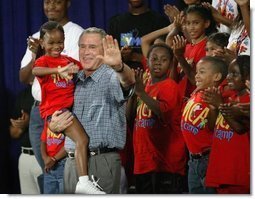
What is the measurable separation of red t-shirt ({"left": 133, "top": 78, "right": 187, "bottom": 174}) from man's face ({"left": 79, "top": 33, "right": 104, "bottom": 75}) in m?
0.23

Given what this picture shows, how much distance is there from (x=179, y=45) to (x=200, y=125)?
0.33 meters

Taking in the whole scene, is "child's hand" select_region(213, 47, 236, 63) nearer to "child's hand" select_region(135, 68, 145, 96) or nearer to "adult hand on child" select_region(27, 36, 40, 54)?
"child's hand" select_region(135, 68, 145, 96)

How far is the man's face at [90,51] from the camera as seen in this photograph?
2.71m

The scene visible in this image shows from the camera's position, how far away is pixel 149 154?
275 centimetres

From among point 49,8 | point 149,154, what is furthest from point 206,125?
point 49,8

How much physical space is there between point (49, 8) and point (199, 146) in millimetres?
823

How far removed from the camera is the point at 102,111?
270cm

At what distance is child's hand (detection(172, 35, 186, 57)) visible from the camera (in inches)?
107

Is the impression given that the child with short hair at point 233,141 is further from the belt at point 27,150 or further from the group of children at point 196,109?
the belt at point 27,150

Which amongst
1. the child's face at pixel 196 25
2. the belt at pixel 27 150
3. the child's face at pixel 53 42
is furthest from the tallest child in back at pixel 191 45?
the belt at pixel 27 150

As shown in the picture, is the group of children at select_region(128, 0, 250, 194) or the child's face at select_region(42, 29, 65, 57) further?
the child's face at select_region(42, 29, 65, 57)

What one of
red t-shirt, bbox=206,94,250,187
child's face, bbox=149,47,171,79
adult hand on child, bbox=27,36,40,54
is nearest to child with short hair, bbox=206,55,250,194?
red t-shirt, bbox=206,94,250,187

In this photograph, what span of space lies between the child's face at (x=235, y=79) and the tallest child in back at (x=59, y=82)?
602mm

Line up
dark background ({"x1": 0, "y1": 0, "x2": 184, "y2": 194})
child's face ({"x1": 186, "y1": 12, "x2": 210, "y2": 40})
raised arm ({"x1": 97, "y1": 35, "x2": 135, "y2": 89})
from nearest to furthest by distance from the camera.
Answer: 1. raised arm ({"x1": 97, "y1": 35, "x2": 135, "y2": 89})
2. child's face ({"x1": 186, "y1": 12, "x2": 210, "y2": 40})
3. dark background ({"x1": 0, "y1": 0, "x2": 184, "y2": 194})
